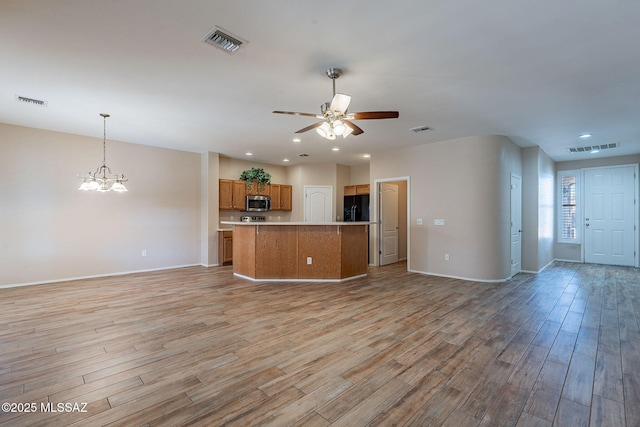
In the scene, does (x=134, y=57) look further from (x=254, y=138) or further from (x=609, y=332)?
(x=609, y=332)

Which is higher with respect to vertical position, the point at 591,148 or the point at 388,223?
the point at 591,148

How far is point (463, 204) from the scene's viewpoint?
5617 millimetres

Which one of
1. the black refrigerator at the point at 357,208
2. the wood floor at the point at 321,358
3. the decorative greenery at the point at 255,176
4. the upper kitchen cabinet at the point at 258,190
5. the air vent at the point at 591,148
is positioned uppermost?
the air vent at the point at 591,148

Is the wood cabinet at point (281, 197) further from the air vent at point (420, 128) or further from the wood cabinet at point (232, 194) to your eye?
the air vent at point (420, 128)

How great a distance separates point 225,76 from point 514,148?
5.86 m

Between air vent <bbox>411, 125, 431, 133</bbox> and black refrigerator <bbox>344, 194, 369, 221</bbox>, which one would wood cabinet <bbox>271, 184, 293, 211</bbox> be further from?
air vent <bbox>411, 125, 431, 133</bbox>

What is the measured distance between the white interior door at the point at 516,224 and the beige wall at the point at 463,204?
0.99 ft

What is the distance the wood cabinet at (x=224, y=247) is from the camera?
7.09 m

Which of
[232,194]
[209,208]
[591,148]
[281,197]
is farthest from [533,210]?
[209,208]

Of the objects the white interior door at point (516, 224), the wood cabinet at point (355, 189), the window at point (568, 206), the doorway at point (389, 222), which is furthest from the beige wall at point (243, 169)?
the window at point (568, 206)

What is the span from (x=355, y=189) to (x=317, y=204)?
1220mm

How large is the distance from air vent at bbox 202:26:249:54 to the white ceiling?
0.08 meters

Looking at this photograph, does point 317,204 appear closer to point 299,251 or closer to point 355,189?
point 355,189

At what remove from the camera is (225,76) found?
10.3 feet
